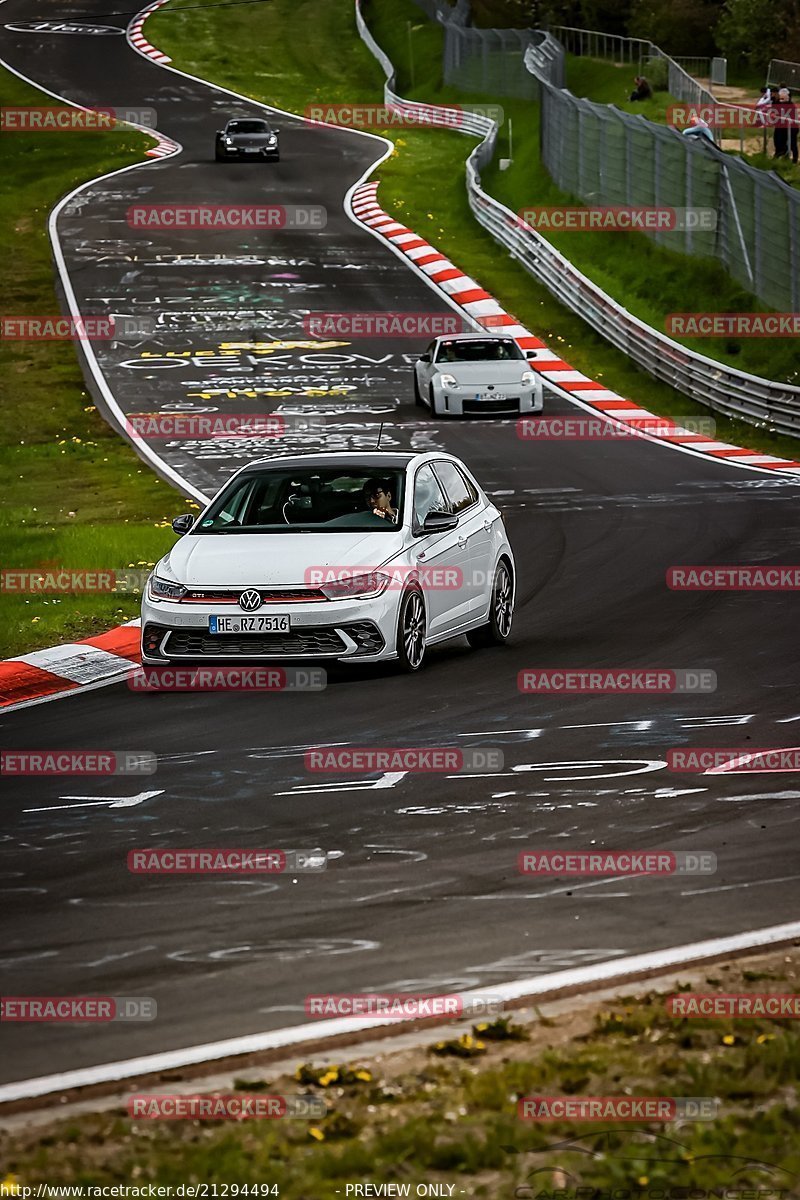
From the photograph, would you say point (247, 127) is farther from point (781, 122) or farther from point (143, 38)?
point (143, 38)

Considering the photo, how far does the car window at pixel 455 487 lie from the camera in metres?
15.2

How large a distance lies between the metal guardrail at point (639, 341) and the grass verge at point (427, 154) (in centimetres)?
22

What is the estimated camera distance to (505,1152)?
5.26 metres

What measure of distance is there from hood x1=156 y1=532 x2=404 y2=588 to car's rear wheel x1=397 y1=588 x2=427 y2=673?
34 cm

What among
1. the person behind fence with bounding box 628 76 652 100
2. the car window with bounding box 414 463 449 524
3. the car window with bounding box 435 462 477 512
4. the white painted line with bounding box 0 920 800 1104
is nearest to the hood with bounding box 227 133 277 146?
the person behind fence with bounding box 628 76 652 100

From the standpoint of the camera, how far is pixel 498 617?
1527 centimetres

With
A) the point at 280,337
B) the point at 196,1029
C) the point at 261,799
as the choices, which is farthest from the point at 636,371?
the point at 196,1029

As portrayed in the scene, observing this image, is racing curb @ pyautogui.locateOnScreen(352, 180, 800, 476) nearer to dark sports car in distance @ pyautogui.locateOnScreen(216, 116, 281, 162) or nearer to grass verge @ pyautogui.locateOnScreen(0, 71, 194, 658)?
dark sports car in distance @ pyautogui.locateOnScreen(216, 116, 281, 162)

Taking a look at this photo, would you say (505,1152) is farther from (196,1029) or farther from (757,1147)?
(196,1029)

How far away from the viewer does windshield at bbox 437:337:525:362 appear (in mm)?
31484

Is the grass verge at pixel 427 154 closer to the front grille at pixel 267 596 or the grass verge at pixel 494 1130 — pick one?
the front grille at pixel 267 596

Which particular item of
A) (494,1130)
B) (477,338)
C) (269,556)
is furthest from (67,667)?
(477,338)

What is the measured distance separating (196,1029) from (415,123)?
201ft

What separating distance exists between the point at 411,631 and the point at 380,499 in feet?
3.71
